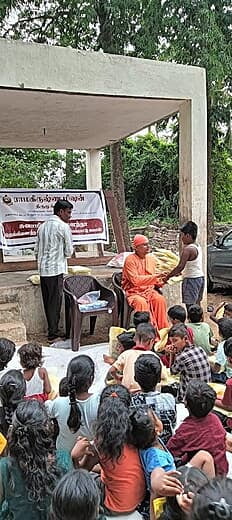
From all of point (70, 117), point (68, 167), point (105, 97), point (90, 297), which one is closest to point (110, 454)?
point (90, 297)

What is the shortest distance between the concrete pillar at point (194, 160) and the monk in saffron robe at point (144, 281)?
948 mm

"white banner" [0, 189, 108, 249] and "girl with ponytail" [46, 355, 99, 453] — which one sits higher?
"white banner" [0, 189, 108, 249]

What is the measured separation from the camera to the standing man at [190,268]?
18.8 feet

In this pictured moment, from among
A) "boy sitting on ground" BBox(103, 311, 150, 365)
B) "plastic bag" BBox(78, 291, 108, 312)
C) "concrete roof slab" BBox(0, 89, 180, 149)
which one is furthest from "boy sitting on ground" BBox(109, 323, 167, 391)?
"concrete roof slab" BBox(0, 89, 180, 149)

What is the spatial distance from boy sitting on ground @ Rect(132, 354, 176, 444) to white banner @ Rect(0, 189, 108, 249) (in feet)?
15.1

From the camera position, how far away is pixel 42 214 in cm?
757

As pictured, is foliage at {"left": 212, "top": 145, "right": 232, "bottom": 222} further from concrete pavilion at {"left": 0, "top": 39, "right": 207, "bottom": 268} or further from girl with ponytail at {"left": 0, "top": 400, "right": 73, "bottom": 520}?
girl with ponytail at {"left": 0, "top": 400, "right": 73, "bottom": 520}

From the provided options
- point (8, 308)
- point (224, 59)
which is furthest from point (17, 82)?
point (224, 59)

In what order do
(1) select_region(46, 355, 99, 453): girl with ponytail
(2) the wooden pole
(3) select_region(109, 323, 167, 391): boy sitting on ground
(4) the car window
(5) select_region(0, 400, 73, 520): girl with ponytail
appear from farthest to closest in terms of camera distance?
(4) the car window → (2) the wooden pole → (3) select_region(109, 323, 167, 391): boy sitting on ground → (1) select_region(46, 355, 99, 453): girl with ponytail → (5) select_region(0, 400, 73, 520): girl with ponytail

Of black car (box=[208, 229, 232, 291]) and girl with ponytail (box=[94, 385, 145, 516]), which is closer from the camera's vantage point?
girl with ponytail (box=[94, 385, 145, 516])

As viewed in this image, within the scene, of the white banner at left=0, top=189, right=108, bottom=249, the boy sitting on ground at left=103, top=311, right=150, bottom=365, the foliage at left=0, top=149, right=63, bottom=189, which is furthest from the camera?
the foliage at left=0, top=149, right=63, bottom=189

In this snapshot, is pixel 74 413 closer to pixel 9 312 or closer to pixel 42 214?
pixel 9 312

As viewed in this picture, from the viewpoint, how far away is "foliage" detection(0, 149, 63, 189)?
1633cm

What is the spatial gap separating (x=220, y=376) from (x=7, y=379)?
74.5 inches
